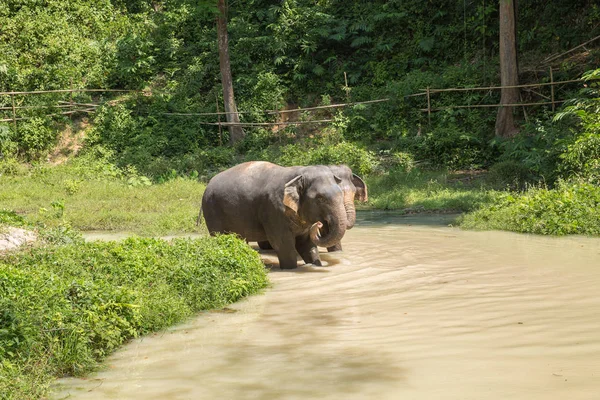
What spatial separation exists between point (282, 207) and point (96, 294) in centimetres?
430

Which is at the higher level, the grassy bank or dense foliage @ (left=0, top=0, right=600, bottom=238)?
dense foliage @ (left=0, top=0, right=600, bottom=238)

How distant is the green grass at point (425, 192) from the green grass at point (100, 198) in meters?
4.79

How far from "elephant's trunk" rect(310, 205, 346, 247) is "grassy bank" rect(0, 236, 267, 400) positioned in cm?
113

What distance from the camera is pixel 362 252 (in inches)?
506

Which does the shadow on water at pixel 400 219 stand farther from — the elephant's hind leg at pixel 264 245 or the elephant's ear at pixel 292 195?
the elephant's ear at pixel 292 195

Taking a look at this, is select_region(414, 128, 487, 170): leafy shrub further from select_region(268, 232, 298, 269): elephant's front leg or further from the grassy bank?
the grassy bank

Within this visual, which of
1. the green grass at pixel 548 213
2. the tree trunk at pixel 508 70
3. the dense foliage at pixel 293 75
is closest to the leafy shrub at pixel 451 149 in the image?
the dense foliage at pixel 293 75

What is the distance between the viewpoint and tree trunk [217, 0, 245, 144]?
2512 centimetres

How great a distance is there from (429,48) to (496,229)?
13952mm

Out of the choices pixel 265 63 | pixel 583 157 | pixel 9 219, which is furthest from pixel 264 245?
pixel 265 63

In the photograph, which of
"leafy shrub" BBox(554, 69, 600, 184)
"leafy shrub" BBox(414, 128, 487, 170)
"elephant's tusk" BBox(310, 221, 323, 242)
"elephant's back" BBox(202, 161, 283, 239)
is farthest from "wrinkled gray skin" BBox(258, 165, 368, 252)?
"leafy shrub" BBox(414, 128, 487, 170)

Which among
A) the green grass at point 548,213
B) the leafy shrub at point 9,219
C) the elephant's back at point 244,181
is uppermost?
the elephant's back at point 244,181

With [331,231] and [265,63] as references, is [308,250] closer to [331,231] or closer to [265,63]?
[331,231]

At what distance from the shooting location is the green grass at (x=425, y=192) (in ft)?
57.3
